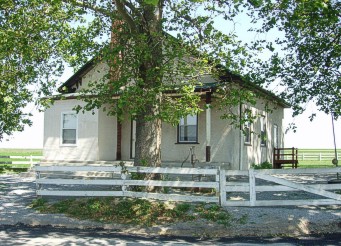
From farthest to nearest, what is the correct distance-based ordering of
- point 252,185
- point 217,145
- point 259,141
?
point 259,141
point 217,145
point 252,185

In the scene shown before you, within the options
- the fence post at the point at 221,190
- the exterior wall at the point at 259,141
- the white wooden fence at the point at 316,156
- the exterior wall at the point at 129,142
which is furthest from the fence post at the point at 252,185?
the white wooden fence at the point at 316,156

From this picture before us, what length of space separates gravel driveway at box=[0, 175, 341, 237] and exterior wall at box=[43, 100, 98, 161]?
Answer: 9157 mm

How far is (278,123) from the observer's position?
2555cm

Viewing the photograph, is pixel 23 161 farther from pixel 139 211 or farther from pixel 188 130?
pixel 139 211

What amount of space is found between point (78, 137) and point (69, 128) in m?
0.84

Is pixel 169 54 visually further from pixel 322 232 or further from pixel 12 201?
pixel 12 201

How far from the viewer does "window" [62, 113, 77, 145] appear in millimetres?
20812

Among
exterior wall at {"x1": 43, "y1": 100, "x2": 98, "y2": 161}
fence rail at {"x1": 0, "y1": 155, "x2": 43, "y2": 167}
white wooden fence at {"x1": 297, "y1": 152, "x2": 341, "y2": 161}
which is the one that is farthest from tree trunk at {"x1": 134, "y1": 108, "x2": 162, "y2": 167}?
white wooden fence at {"x1": 297, "y1": 152, "x2": 341, "y2": 161}

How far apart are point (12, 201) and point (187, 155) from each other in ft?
27.4

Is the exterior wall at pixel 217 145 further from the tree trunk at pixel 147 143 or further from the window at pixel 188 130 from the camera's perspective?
the tree trunk at pixel 147 143

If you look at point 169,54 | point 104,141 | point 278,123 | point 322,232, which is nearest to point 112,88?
point 169,54

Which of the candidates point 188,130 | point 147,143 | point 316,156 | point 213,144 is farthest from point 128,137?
point 316,156

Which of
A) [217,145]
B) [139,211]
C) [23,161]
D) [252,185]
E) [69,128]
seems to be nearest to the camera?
[139,211]

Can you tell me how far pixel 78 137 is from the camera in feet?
67.3
